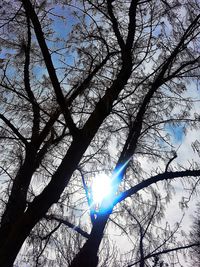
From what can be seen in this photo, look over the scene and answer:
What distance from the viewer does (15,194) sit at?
4781 millimetres

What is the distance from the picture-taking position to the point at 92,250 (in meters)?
3.65

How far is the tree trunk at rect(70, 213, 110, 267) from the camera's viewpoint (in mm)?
3500

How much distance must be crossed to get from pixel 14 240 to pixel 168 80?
4096mm

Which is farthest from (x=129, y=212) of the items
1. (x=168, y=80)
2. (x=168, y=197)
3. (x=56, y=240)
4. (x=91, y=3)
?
(x=91, y=3)

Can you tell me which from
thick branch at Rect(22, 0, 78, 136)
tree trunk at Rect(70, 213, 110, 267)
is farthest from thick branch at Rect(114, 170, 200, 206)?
thick branch at Rect(22, 0, 78, 136)

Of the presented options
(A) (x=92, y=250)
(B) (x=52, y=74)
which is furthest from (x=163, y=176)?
(B) (x=52, y=74)

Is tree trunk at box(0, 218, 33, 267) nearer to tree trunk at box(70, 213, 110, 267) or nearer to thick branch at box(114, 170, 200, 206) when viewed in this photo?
tree trunk at box(70, 213, 110, 267)

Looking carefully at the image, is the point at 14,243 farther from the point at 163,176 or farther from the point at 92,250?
the point at 163,176

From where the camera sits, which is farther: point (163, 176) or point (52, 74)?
point (163, 176)

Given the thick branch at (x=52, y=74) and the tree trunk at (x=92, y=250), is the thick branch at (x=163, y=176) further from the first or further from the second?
the thick branch at (x=52, y=74)

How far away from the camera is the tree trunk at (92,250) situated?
3.50 meters

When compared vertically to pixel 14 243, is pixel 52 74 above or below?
above

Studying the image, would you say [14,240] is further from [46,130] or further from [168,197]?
[168,197]

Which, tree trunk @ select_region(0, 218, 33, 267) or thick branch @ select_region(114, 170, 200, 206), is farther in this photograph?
thick branch @ select_region(114, 170, 200, 206)
